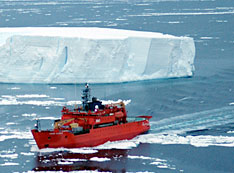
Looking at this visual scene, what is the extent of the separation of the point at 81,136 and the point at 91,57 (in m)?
9.73

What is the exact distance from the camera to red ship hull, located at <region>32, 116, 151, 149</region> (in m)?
19.2

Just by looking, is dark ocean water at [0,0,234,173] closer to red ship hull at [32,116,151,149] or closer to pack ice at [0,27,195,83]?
red ship hull at [32,116,151,149]

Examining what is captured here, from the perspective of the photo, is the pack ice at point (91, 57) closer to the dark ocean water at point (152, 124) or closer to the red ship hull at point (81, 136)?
the dark ocean water at point (152, 124)

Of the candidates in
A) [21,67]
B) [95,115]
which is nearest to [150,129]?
[95,115]

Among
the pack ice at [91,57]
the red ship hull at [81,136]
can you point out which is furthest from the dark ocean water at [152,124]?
the pack ice at [91,57]

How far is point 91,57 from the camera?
2869 cm

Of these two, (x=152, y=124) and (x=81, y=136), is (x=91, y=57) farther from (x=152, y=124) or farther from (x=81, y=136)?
(x=81, y=136)

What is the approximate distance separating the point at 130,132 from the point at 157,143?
1260 millimetres

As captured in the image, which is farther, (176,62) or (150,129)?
(176,62)

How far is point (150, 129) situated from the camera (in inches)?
846

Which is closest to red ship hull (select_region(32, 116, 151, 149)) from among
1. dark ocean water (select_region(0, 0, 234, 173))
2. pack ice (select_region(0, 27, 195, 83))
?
dark ocean water (select_region(0, 0, 234, 173))

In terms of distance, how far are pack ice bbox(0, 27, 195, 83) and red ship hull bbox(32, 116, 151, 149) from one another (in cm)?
816

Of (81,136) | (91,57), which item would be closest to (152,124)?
(81,136)

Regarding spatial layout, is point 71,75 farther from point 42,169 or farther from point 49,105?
point 42,169
